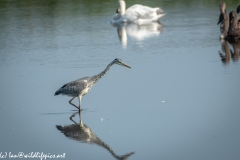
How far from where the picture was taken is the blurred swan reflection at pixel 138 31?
58.6 feet

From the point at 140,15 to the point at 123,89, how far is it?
850 centimetres

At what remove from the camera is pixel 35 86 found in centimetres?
1270

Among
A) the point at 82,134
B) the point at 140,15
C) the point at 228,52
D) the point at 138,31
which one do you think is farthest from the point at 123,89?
the point at 140,15

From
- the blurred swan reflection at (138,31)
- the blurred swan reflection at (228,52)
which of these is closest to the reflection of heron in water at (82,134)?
the blurred swan reflection at (228,52)

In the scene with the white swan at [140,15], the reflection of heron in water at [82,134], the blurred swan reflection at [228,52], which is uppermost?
the reflection of heron in water at [82,134]

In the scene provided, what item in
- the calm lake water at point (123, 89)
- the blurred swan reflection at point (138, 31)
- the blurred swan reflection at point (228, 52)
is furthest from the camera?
the blurred swan reflection at point (138, 31)

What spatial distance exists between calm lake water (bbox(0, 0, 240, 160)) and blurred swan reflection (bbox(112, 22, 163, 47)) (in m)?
0.03

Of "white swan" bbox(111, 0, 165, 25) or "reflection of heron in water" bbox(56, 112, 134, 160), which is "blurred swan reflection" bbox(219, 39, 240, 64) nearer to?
"white swan" bbox(111, 0, 165, 25)

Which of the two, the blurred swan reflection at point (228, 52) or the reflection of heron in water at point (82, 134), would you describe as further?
the blurred swan reflection at point (228, 52)

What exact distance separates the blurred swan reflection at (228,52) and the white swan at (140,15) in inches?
147

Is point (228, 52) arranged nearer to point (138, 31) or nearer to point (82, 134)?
point (138, 31)

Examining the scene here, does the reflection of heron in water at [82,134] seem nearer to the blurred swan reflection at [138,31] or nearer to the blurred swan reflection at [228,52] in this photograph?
the blurred swan reflection at [228,52]

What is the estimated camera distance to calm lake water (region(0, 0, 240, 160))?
9.14 meters

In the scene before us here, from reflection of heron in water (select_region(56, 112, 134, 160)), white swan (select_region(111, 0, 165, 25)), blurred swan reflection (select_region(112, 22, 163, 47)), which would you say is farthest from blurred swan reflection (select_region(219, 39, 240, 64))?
reflection of heron in water (select_region(56, 112, 134, 160))
